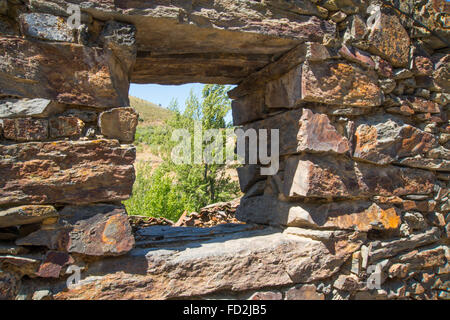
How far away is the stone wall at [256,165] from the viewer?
1474 mm

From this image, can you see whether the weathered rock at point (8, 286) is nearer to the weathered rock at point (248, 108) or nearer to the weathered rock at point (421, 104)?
the weathered rock at point (248, 108)

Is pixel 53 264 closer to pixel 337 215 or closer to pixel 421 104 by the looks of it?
pixel 337 215

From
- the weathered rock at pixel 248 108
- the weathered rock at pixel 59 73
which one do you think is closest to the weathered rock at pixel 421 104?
the weathered rock at pixel 248 108

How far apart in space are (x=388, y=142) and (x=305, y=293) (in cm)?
104

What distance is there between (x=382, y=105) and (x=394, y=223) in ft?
2.46

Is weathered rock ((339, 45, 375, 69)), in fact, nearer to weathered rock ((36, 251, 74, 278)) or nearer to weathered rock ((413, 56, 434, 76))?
weathered rock ((413, 56, 434, 76))

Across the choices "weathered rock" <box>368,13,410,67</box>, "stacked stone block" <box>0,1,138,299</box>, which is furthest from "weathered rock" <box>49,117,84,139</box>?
"weathered rock" <box>368,13,410,67</box>

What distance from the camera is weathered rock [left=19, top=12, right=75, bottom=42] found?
57.8 inches

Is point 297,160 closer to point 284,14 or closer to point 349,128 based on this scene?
point 349,128

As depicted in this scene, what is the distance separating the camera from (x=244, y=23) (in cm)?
182

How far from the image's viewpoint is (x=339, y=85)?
2.03m

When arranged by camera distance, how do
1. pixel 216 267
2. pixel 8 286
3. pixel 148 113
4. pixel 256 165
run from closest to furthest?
pixel 8 286 → pixel 216 267 → pixel 256 165 → pixel 148 113

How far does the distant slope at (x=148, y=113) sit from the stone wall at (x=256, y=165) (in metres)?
21.5

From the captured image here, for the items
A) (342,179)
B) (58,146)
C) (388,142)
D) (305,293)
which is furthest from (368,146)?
(58,146)
